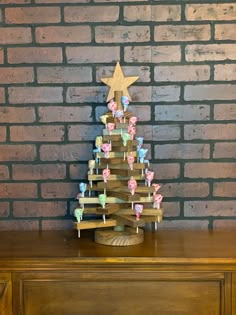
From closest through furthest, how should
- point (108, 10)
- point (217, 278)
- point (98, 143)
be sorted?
point (217, 278) → point (98, 143) → point (108, 10)

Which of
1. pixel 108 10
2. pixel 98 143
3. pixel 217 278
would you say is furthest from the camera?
pixel 108 10

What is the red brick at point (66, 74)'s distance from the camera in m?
1.86

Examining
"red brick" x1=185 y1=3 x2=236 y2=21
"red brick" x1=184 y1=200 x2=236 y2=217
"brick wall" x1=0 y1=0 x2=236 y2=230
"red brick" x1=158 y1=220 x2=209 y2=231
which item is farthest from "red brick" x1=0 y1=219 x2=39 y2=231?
"red brick" x1=185 y1=3 x2=236 y2=21

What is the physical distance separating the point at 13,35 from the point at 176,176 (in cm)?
81

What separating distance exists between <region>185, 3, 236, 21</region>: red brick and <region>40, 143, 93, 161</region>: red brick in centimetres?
62

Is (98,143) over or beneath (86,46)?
beneath

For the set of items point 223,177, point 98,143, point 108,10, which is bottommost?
point 223,177

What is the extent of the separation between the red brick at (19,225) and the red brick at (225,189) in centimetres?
70

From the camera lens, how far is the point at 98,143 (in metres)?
1.71

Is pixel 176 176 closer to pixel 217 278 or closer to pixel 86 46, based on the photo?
pixel 217 278

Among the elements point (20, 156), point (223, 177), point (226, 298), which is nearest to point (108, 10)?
point (20, 156)

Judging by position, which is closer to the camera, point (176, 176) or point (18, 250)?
point (18, 250)

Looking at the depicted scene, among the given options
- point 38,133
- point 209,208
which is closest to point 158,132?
point 209,208

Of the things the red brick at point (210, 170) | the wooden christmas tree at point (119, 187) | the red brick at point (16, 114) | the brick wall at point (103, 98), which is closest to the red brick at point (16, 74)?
the brick wall at point (103, 98)
